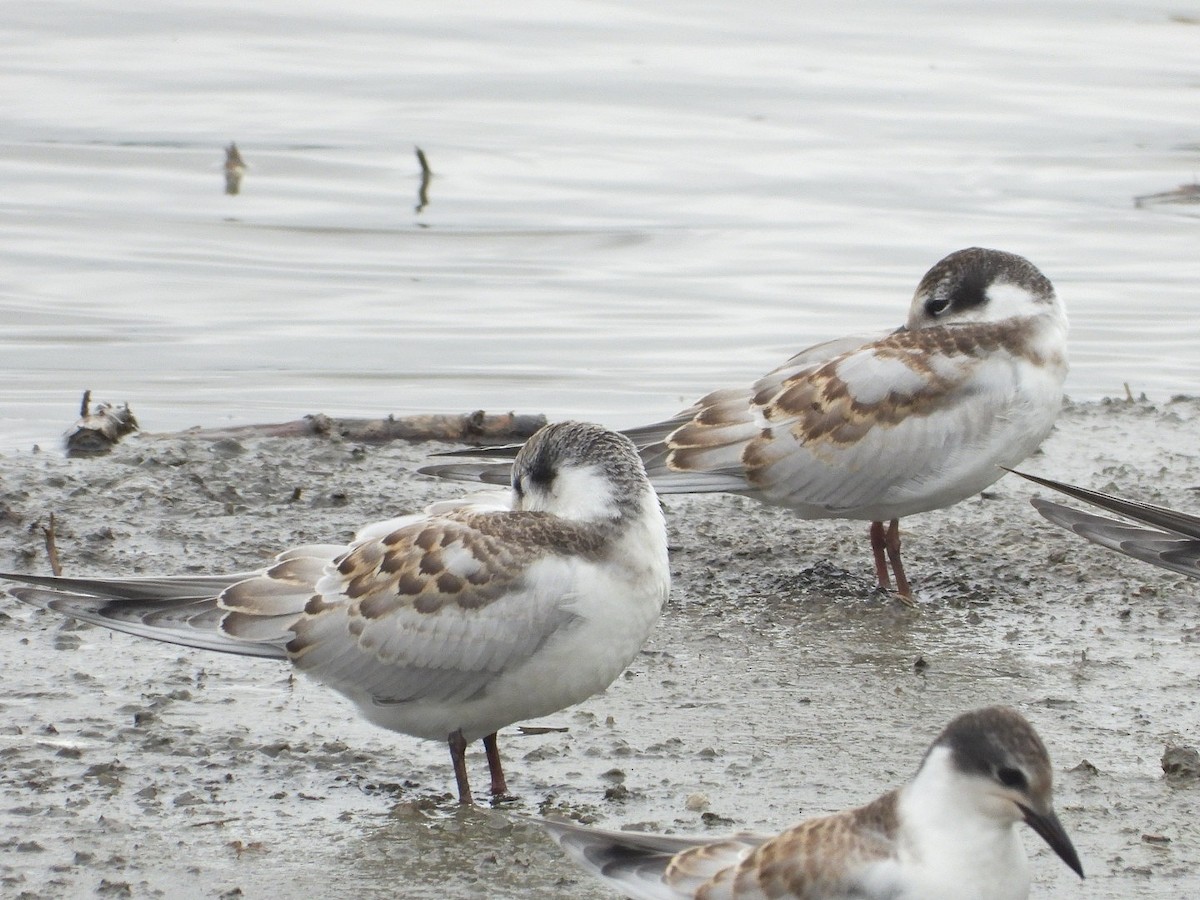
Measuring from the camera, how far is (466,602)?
14.4 feet

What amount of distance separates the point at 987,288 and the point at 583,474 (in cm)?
214

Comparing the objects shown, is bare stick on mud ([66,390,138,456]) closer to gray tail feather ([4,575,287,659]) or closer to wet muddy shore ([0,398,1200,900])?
wet muddy shore ([0,398,1200,900])

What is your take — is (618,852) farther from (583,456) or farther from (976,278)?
(976,278)

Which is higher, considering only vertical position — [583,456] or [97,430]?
[583,456]

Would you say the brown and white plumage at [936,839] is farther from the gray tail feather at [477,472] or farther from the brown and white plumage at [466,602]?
the gray tail feather at [477,472]

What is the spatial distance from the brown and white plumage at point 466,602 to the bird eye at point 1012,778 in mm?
1265

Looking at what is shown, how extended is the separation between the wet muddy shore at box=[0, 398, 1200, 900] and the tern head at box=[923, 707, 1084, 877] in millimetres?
712

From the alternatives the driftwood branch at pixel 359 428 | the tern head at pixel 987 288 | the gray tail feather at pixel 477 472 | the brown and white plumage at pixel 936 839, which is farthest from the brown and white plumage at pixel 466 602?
the driftwood branch at pixel 359 428

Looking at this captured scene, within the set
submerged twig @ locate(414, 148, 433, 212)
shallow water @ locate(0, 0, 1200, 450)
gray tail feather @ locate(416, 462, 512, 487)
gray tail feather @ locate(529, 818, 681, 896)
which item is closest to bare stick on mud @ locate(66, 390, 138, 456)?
shallow water @ locate(0, 0, 1200, 450)

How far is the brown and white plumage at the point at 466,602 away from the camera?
14.1 ft

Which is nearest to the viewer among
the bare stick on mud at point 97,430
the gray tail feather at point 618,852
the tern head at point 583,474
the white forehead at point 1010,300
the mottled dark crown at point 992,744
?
the mottled dark crown at point 992,744

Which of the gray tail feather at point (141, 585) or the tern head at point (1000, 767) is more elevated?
the gray tail feather at point (141, 585)

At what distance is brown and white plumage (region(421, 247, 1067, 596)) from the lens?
6.00m

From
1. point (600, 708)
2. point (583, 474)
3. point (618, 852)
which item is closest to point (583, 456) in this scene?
point (583, 474)
